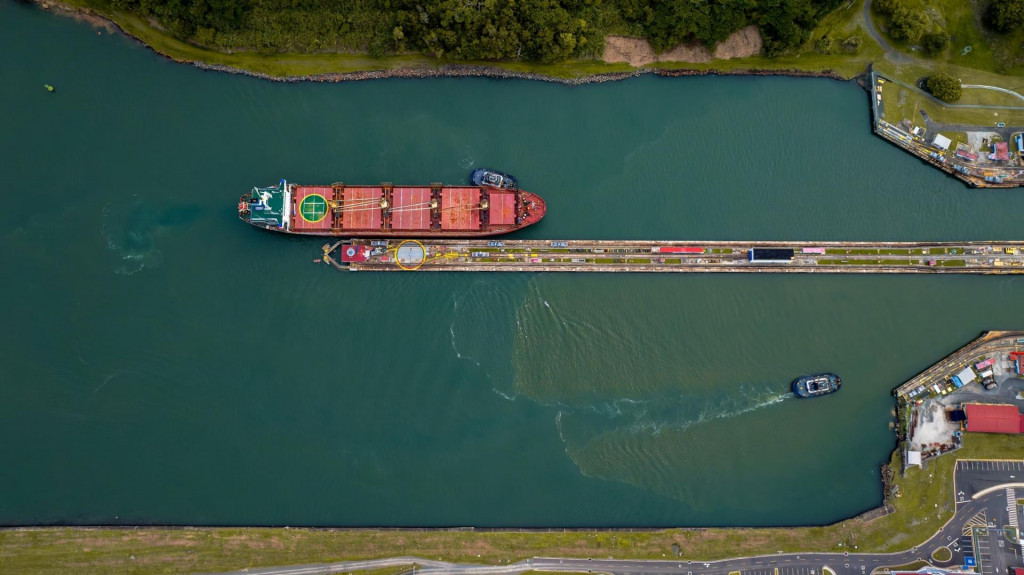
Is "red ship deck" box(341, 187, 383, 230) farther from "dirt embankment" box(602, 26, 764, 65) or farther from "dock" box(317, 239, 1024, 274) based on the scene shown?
"dirt embankment" box(602, 26, 764, 65)

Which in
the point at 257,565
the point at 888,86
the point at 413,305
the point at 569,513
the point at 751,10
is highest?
the point at 751,10

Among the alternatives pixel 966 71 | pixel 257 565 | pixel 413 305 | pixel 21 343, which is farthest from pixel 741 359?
pixel 21 343

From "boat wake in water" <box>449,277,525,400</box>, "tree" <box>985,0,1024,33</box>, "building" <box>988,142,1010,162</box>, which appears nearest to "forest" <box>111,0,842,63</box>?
"tree" <box>985,0,1024,33</box>

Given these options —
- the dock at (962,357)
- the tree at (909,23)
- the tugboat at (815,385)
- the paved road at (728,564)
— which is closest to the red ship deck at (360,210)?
the paved road at (728,564)

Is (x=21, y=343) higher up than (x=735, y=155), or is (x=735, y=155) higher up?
(x=735, y=155)

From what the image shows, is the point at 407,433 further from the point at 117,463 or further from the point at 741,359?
the point at 741,359

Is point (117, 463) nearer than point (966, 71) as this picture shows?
Yes
